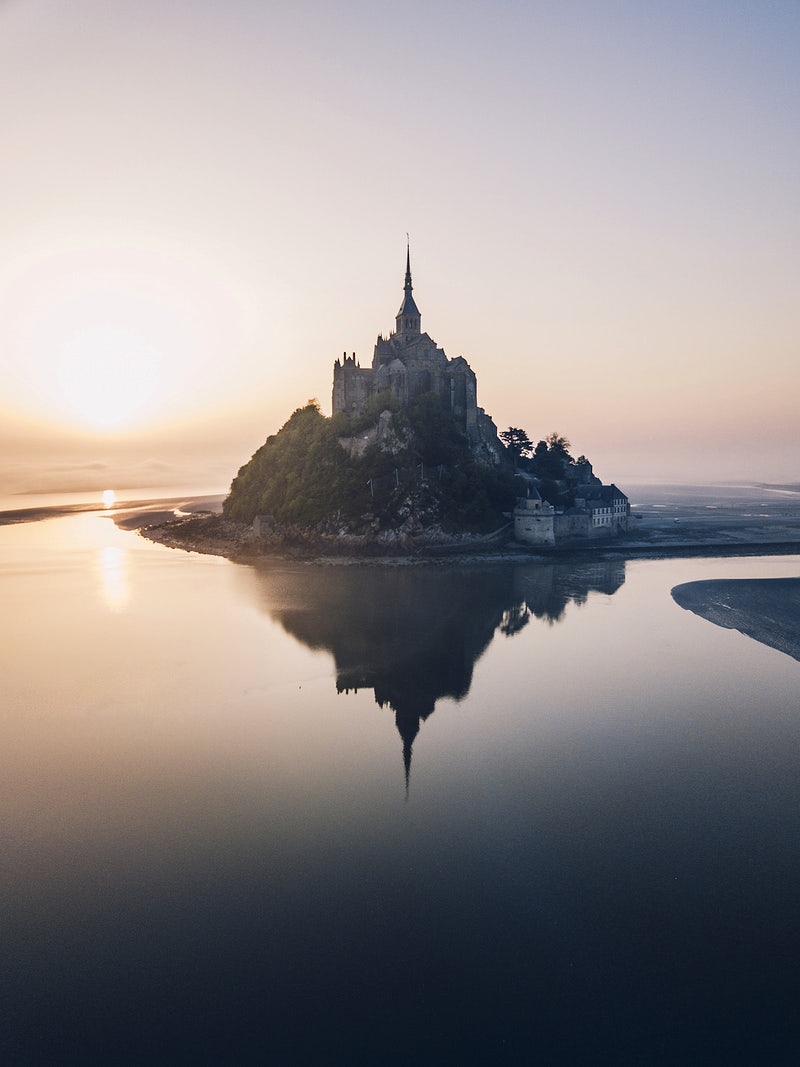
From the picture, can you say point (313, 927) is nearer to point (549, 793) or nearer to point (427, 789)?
point (427, 789)

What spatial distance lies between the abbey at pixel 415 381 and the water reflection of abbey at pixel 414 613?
71.6 feet

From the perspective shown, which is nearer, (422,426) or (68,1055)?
(68,1055)

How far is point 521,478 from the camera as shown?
64188 millimetres

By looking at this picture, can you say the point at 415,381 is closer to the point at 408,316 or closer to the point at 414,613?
the point at 408,316

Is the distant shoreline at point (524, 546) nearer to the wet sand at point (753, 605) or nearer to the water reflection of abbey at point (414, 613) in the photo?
the water reflection of abbey at point (414, 613)

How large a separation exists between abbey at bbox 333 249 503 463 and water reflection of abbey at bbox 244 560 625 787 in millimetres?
21818

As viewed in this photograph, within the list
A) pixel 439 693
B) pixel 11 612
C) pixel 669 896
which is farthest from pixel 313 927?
pixel 11 612

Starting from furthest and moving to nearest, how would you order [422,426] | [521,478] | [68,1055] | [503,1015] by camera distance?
[521,478]
[422,426]
[503,1015]
[68,1055]

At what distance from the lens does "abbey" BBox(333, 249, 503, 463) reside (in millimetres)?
62531

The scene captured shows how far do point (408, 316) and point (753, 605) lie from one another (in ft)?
156

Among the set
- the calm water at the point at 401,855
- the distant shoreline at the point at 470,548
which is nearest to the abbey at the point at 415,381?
the distant shoreline at the point at 470,548

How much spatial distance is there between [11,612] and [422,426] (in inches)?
1542

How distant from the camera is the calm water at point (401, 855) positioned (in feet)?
26.9

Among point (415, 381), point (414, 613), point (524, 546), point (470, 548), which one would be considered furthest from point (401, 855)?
point (415, 381)
